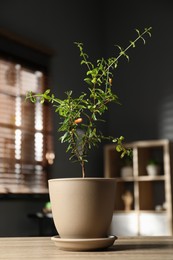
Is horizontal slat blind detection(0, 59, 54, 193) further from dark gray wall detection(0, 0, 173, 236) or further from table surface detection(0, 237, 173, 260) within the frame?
table surface detection(0, 237, 173, 260)

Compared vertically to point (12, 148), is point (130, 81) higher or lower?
higher

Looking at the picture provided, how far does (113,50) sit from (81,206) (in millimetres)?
6236

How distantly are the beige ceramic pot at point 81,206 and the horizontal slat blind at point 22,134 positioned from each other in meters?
4.01

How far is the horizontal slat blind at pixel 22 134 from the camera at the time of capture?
531 centimetres

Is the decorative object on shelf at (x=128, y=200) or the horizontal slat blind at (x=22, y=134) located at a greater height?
the horizontal slat blind at (x=22, y=134)

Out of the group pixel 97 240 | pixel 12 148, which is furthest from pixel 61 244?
pixel 12 148

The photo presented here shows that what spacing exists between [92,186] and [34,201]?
4.44 meters

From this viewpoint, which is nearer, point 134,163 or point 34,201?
point 34,201

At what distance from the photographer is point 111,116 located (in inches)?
283

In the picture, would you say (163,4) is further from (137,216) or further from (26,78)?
(137,216)

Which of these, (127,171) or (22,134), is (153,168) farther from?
(22,134)

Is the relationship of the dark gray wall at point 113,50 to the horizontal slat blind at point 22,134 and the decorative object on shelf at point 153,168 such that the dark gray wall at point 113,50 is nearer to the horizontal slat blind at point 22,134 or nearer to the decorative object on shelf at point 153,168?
the horizontal slat blind at point 22,134

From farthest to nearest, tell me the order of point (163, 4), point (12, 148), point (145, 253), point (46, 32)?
point (163, 4) → point (46, 32) → point (12, 148) → point (145, 253)

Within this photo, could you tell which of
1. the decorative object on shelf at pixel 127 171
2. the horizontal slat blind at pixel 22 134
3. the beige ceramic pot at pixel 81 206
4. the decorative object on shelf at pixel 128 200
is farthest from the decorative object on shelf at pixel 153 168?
the beige ceramic pot at pixel 81 206
